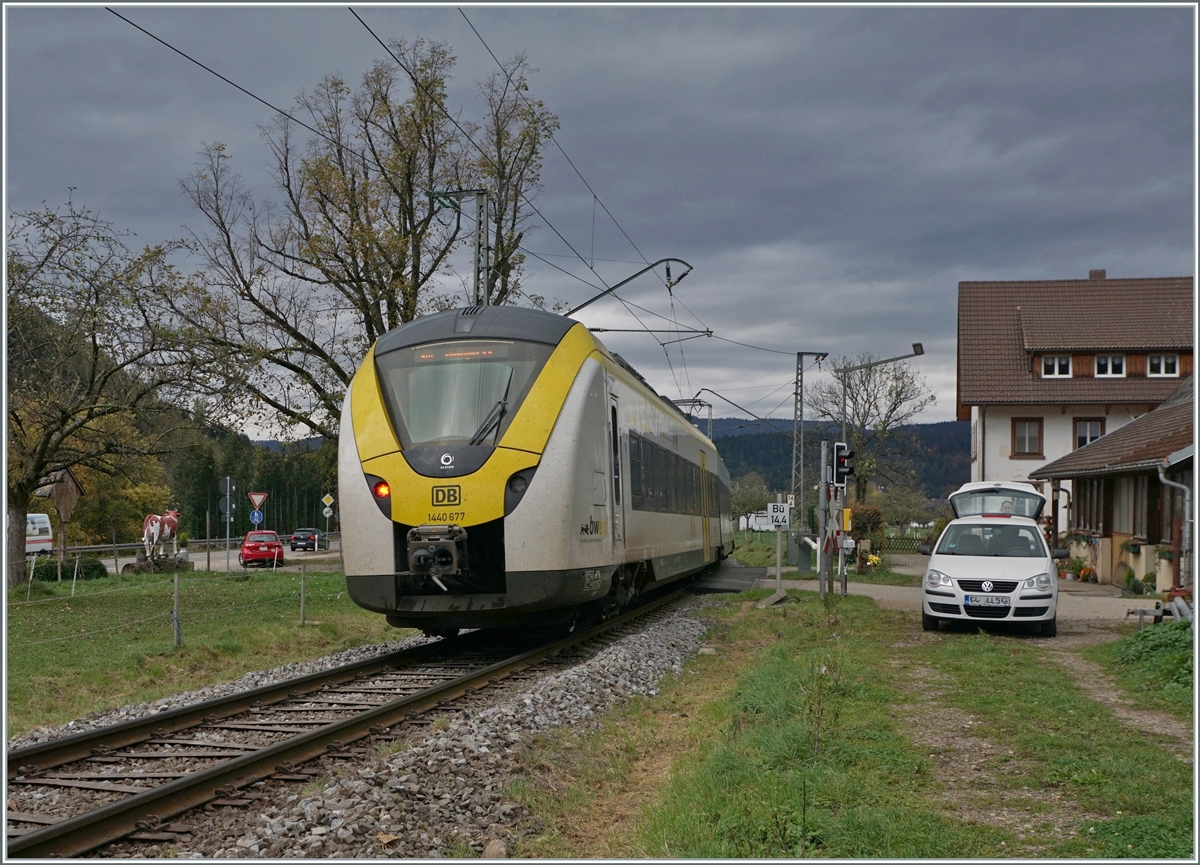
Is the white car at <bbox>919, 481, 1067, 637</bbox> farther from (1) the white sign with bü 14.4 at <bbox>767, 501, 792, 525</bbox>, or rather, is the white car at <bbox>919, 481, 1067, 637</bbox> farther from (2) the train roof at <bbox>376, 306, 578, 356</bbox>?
(1) the white sign with bü 14.4 at <bbox>767, 501, 792, 525</bbox>

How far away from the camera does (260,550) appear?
4684cm

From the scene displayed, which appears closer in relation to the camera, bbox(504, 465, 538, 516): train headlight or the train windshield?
bbox(504, 465, 538, 516): train headlight

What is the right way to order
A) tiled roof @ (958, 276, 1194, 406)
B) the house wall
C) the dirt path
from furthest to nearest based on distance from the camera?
the house wall → tiled roof @ (958, 276, 1194, 406) → the dirt path

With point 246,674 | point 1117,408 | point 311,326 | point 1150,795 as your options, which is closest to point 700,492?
point 311,326

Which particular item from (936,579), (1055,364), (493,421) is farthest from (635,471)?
(1055,364)

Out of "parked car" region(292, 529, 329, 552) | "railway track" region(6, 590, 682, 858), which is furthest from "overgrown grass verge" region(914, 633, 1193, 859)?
"parked car" region(292, 529, 329, 552)

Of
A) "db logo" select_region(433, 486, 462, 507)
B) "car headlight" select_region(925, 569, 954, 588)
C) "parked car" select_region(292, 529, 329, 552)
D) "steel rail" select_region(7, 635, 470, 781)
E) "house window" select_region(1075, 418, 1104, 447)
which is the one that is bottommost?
"parked car" select_region(292, 529, 329, 552)

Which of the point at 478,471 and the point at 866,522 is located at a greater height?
the point at 478,471

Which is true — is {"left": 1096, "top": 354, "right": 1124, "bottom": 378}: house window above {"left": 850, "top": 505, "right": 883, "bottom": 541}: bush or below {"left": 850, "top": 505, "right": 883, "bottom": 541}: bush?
above

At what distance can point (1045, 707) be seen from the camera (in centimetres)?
927

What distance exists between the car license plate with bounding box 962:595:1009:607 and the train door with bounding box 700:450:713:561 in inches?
368

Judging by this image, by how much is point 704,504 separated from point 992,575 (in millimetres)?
10235

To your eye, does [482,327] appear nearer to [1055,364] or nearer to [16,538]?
[16,538]

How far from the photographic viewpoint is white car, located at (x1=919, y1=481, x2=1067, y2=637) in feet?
49.9
